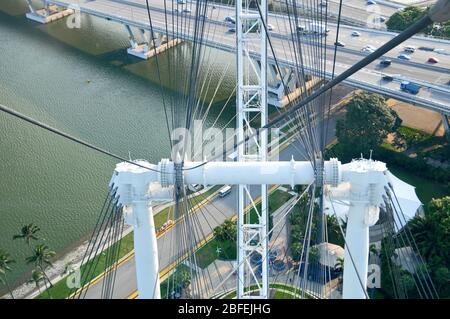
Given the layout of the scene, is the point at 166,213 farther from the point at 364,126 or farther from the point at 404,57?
the point at 404,57

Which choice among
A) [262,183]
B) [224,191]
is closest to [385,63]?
[224,191]

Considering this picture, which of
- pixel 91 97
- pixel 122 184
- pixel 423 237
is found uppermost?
pixel 122 184

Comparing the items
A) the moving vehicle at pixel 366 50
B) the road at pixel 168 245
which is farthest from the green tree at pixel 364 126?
the moving vehicle at pixel 366 50

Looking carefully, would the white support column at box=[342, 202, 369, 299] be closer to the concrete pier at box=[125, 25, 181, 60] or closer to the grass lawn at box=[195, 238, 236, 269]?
the grass lawn at box=[195, 238, 236, 269]

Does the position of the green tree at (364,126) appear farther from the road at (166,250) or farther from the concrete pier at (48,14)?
the concrete pier at (48,14)

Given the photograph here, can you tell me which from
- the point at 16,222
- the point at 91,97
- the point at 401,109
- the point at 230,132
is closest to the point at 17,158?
the point at 16,222

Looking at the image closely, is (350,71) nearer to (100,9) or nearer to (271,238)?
(271,238)
